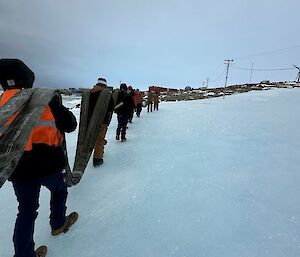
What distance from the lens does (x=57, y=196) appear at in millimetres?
2490

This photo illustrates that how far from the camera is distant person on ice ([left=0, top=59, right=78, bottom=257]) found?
6.55 feet

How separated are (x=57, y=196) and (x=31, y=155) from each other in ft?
2.29

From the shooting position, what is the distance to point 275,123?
30.2ft

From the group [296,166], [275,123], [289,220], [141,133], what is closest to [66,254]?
[289,220]

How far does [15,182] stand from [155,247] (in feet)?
5.38

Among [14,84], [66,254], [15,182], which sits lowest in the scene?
[66,254]

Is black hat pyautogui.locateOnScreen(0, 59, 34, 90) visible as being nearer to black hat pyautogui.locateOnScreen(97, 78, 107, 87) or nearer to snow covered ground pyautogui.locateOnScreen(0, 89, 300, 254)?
snow covered ground pyautogui.locateOnScreen(0, 89, 300, 254)

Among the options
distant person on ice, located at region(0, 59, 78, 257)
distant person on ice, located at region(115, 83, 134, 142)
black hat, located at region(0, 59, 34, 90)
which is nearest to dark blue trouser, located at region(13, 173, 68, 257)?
distant person on ice, located at region(0, 59, 78, 257)

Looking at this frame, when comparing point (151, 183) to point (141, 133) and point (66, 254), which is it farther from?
point (141, 133)

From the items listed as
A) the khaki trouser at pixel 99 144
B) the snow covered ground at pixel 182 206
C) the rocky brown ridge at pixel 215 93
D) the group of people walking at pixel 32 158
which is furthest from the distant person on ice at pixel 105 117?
the rocky brown ridge at pixel 215 93

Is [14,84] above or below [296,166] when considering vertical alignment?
above

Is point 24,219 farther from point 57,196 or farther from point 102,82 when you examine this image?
point 102,82

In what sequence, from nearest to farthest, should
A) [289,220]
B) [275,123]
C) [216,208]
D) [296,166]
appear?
[289,220] → [216,208] → [296,166] → [275,123]

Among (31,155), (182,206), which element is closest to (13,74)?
(31,155)
